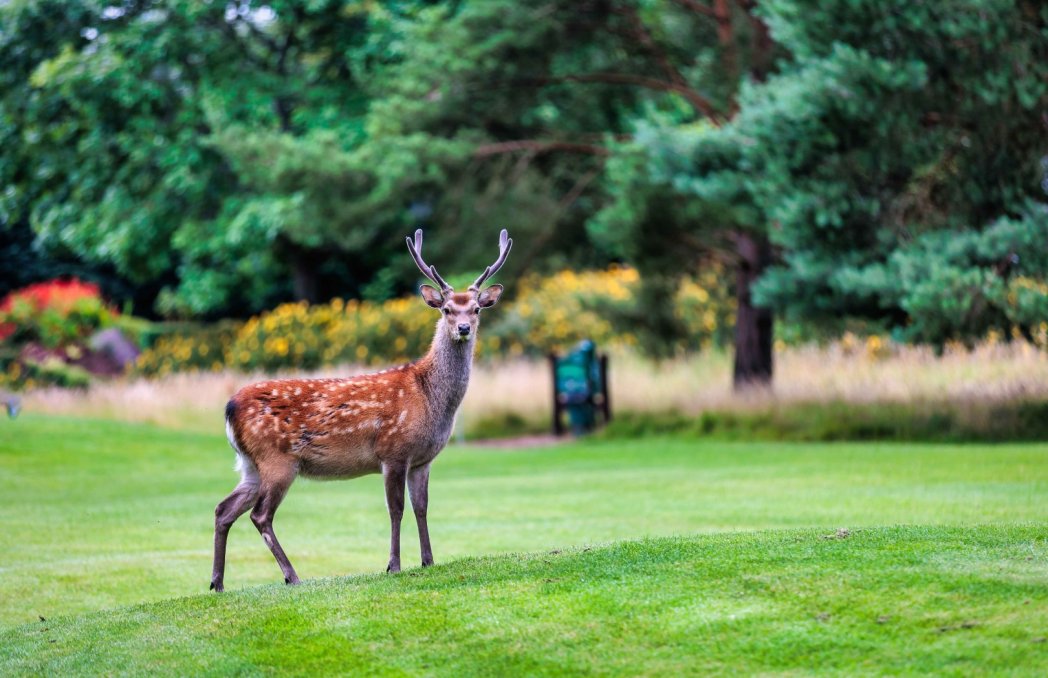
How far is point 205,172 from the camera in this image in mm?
35969

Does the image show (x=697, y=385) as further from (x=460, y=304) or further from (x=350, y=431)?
(x=350, y=431)

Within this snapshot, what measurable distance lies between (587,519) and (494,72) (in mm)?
14391

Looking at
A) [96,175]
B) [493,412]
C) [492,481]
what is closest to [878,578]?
[492,481]

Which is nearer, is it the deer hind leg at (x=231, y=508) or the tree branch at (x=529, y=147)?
the deer hind leg at (x=231, y=508)

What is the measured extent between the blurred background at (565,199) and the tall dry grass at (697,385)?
8 centimetres

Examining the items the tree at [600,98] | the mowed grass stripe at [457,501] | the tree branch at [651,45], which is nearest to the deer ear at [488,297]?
the mowed grass stripe at [457,501]

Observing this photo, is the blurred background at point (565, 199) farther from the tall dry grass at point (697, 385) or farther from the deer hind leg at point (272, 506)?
the deer hind leg at point (272, 506)

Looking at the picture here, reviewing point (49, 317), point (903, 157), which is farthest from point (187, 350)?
point (903, 157)

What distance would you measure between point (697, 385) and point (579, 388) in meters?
2.74

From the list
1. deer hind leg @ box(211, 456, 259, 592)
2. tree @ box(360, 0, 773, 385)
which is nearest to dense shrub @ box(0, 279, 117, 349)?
tree @ box(360, 0, 773, 385)

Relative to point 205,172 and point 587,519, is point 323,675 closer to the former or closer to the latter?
point 587,519

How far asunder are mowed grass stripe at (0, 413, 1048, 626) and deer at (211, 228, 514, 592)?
1737 mm

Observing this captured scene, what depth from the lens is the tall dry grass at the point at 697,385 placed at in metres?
23.4

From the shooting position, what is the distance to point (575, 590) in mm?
8188
